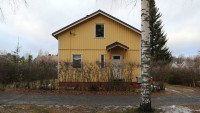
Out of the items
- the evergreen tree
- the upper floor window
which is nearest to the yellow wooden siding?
the upper floor window

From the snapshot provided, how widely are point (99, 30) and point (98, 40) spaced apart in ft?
3.47

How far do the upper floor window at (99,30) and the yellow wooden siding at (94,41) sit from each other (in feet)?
1.05

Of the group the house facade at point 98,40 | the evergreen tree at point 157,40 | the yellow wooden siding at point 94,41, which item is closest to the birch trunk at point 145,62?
the house facade at point 98,40

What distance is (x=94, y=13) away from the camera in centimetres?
1381

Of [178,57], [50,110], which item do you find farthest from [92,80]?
[178,57]

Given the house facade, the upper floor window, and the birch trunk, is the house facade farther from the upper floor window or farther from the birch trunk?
the birch trunk

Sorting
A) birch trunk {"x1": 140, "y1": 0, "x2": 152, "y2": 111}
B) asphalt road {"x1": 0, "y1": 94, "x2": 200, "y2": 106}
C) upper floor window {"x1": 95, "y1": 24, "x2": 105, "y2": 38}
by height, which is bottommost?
asphalt road {"x1": 0, "y1": 94, "x2": 200, "y2": 106}

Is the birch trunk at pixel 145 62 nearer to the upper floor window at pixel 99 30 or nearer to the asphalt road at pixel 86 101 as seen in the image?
the asphalt road at pixel 86 101

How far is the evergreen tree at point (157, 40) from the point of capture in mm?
28219

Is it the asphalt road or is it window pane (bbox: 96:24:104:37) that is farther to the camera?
window pane (bbox: 96:24:104:37)

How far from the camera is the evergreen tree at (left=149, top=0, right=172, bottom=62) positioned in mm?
28219

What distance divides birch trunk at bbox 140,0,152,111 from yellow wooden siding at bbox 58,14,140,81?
26.8ft

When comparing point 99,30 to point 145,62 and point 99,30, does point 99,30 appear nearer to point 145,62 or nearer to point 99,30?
point 99,30

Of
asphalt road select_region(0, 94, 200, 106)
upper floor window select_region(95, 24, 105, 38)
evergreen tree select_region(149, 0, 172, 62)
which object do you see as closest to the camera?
asphalt road select_region(0, 94, 200, 106)
